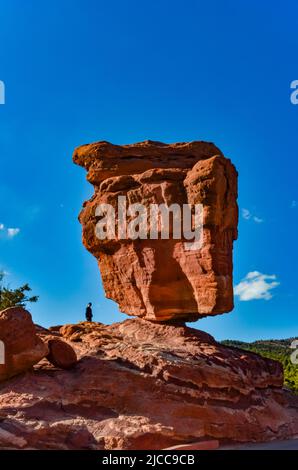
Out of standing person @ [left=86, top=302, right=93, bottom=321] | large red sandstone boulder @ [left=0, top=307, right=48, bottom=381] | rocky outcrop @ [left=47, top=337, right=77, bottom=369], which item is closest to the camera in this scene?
large red sandstone boulder @ [left=0, top=307, right=48, bottom=381]

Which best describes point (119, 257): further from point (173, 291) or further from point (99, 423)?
point (99, 423)

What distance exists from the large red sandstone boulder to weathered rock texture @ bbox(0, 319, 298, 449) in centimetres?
44

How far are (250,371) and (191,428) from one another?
4987 mm

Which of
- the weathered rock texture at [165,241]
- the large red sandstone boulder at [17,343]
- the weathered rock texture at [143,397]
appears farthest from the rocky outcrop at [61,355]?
the weathered rock texture at [165,241]

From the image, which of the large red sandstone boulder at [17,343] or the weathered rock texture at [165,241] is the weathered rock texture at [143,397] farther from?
the weathered rock texture at [165,241]

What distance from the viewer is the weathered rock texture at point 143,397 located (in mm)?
15016

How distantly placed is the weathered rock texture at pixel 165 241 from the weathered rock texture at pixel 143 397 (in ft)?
5.42

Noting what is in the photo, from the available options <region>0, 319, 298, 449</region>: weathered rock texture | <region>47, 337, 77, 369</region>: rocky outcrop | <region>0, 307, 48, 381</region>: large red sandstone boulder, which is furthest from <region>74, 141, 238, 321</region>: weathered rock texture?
<region>0, 307, 48, 381</region>: large red sandstone boulder

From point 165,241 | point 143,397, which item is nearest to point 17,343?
point 143,397

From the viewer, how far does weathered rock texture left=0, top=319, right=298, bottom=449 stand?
15.0 metres

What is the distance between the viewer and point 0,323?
16.6m

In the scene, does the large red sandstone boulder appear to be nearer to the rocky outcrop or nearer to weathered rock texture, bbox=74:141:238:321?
the rocky outcrop

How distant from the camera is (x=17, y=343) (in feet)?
54.1
